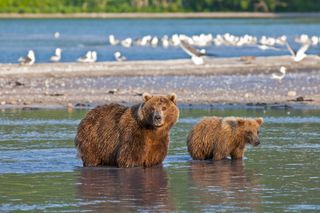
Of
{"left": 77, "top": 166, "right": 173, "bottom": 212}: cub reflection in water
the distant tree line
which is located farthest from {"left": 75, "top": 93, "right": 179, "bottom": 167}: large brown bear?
the distant tree line

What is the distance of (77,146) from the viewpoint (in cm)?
1355

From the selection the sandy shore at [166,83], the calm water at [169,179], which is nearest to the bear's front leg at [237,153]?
the calm water at [169,179]

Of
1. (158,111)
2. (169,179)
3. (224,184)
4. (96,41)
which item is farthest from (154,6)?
(224,184)

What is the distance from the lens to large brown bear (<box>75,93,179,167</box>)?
13.0 m

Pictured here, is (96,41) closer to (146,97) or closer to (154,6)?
(146,97)

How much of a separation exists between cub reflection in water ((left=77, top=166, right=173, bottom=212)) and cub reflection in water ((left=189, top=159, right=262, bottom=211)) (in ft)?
1.15

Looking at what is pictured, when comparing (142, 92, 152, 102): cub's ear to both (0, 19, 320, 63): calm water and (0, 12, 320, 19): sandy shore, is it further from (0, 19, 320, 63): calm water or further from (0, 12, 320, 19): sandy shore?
(0, 12, 320, 19): sandy shore

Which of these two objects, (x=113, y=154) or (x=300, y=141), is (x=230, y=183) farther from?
(x=300, y=141)

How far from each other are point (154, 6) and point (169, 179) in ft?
309

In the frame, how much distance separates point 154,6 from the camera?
10612cm

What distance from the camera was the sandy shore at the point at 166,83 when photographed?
73.7 ft

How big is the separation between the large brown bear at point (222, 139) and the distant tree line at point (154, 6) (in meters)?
87.4

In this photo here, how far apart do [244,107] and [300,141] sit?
540cm

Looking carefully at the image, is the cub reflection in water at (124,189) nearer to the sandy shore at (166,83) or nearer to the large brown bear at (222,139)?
the large brown bear at (222,139)
